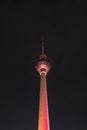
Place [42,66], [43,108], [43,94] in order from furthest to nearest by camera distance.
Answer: [42,66]
[43,94]
[43,108]

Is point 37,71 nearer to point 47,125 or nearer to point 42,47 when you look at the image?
point 42,47

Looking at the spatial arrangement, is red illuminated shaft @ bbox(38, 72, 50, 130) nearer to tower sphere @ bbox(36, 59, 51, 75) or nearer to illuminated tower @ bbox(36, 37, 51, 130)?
illuminated tower @ bbox(36, 37, 51, 130)

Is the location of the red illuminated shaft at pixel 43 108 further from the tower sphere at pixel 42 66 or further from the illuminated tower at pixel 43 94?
the tower sphere at pixel 42 66

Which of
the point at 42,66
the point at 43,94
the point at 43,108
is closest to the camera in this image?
the point at 43,108

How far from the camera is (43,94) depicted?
90.0 m

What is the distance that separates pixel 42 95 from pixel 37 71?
1010cm

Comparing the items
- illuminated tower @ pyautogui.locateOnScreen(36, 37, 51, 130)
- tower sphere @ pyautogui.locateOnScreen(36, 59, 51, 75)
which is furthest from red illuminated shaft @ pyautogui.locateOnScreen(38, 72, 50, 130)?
tower sphere @ pyautogui.locateOnScreen(36, 59, 51, 75)

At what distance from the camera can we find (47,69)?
3728 inches

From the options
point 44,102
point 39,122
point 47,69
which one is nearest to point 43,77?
point 47,69

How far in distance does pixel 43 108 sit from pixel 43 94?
15.8 feet

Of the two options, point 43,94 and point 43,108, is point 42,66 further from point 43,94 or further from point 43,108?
point 43,108

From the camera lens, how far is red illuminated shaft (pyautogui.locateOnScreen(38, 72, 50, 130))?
82438 mm

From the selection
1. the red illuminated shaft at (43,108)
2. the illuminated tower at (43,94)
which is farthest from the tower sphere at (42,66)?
the red illuminated shaft at (43,108)

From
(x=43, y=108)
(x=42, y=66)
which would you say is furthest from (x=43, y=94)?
(x=42, y=66)
